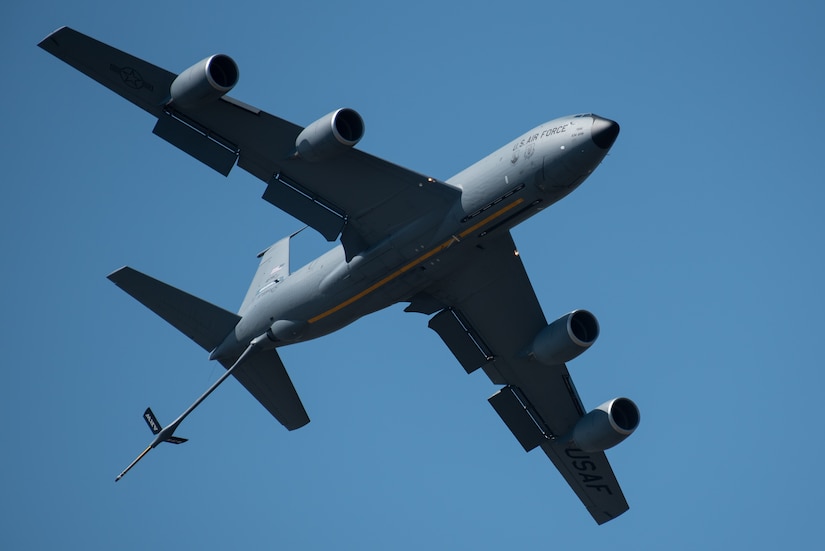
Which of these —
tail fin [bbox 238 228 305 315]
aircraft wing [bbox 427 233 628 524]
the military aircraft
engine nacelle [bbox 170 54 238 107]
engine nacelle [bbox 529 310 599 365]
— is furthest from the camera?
tail fin [bbox 238 228 305 315]

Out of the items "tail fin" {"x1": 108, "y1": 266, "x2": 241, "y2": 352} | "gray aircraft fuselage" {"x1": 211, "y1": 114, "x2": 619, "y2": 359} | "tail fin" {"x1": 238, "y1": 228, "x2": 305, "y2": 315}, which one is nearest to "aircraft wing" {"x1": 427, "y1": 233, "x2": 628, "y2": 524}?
"gray aircraft fuselage" {"x1": 211, "y1": 114, "x2": 619, "y2": 359}

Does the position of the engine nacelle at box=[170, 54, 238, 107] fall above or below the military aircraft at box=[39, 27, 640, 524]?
above

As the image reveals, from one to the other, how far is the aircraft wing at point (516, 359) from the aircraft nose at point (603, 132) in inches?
208

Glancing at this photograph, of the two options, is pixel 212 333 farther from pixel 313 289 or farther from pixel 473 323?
pixel 473 323

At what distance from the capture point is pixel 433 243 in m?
39.8

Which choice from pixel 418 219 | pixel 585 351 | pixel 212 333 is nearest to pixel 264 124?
pixel 418 219

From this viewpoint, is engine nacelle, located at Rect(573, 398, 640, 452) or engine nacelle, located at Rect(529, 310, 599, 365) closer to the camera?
engine nacelle, located at Rect(529, 310, 599, 365)

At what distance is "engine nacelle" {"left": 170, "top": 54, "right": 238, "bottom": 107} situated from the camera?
37750 mm

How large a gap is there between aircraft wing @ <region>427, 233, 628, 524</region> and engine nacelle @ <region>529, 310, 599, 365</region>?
1468 millimetres

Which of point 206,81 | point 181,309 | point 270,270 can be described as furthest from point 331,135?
point 270,270

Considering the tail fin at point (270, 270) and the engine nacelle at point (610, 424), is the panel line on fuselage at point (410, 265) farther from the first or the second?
the engine nacelle at point (610, 424)

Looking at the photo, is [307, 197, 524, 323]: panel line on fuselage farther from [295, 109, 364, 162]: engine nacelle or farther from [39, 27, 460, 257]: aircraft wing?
[295, 109, 364, 162]: engine nacelle

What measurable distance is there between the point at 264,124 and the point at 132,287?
7.69m

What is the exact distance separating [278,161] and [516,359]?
421 inches
